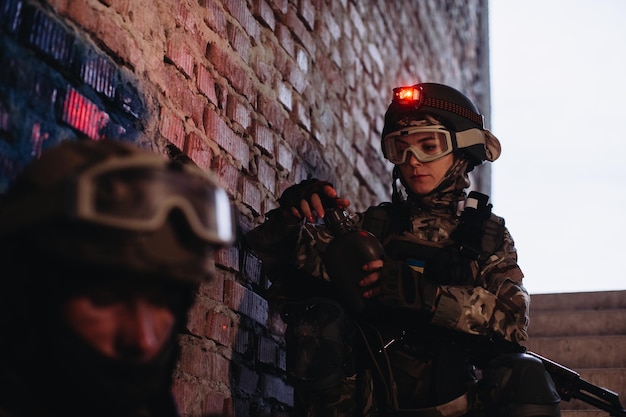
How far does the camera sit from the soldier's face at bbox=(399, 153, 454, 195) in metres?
2.17

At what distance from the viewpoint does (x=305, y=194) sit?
1.86 metres

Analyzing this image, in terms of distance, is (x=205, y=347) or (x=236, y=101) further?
(x=236, y=101)

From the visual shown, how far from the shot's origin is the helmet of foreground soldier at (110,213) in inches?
35.8

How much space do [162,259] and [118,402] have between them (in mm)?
188

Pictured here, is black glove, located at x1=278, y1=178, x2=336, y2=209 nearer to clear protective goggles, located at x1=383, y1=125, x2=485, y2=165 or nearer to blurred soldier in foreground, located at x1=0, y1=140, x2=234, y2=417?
clear protective goggles, located at x1=383, y1=125, x2=485, y2=165

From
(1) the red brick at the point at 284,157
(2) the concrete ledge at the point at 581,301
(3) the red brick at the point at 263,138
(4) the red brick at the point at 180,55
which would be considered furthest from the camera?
(2) the concrete ledge at the point at 581,301

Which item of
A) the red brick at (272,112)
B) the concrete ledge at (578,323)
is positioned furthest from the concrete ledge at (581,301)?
the red brick at (272,112)

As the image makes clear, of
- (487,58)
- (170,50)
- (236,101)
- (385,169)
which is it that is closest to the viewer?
(170,50)

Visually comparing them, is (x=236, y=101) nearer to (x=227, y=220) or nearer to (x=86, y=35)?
(x=86, y=35)

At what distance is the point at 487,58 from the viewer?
22.2 feet

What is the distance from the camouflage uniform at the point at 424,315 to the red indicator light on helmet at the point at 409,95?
40cm

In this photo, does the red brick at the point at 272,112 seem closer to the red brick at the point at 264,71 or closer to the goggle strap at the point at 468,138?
the red brick at the point at 264,71

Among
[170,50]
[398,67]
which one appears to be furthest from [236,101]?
A: [398,67]

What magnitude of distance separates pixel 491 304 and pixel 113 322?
115 centimetres
